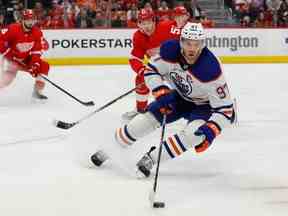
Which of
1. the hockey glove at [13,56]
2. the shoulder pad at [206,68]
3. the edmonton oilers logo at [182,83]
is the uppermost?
the shoulder pad at [206,68]

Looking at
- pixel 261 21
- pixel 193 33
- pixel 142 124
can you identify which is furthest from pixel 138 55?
pixel 261 21

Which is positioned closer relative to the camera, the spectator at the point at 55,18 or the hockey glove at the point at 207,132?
the hockey glove at the point at 207,132

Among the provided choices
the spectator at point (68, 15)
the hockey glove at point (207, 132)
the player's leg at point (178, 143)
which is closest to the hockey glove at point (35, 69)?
the player's leg at point (178, 143)

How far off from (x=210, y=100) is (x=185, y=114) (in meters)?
0.32

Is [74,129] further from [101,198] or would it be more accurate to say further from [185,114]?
[101,198]

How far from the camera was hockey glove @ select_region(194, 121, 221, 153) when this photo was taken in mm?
3412

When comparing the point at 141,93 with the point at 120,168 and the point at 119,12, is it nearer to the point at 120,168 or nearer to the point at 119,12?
the point at 120,168

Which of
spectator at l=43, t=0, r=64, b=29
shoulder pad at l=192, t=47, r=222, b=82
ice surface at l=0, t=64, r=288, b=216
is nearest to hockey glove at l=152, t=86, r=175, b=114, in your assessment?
shoulder pad at l=192, t=47, r=222, b=82

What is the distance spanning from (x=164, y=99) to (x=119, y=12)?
6345 mm

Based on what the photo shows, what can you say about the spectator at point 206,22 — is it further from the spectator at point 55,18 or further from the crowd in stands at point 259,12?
the spectator at point 55,18

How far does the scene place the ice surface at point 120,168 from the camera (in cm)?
315

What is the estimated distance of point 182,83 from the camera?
12.0 feet

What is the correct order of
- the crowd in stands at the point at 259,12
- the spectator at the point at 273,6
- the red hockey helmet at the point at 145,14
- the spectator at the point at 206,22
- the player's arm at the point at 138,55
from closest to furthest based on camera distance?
the red hockey helmet at the point at 145,14 < the player's arm at the point at 138,55 < the spectator at the point at 206,22 < the crowd in stands at the point at 259,12 < the spectator at the point at 273,6

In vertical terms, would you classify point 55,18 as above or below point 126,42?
above
